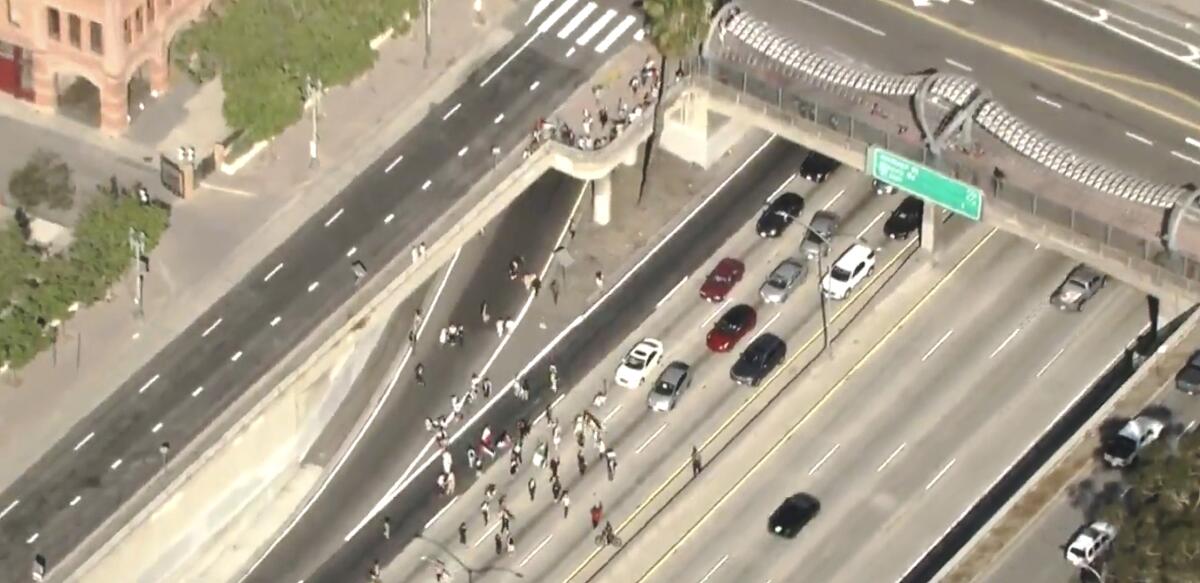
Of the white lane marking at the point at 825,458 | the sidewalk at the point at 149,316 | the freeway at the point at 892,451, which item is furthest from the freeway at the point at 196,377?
the white lane marking at the point at 825,458

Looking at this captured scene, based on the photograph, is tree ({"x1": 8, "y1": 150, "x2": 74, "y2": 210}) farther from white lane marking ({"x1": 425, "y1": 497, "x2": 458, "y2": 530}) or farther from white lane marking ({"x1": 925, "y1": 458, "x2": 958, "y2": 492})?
white lane marking ({"x1": 925, "y1": 458, "x2": 958, "y2": 492})

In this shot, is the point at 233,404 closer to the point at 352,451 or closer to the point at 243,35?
the point at 352,451

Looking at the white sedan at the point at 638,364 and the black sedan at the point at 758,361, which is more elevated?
the white sedan at the point at 638,364

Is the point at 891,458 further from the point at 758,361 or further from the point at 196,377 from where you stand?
the point at 196,377

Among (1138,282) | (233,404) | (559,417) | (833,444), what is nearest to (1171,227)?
(1138,282)

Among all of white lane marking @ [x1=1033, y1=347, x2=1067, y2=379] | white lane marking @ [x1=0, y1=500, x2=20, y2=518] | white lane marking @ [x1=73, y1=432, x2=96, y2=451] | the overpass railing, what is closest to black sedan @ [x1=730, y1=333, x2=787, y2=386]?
the overpass railing

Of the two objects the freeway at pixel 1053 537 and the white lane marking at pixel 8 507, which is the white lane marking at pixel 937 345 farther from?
the white lane marking at pixel 8 507
